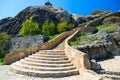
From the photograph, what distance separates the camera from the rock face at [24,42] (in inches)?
1006

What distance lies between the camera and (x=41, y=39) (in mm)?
25328

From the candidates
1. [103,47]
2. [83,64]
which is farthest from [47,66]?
[103,47]

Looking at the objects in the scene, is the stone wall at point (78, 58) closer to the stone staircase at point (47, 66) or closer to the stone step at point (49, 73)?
the stone staircase at point (47, 66)

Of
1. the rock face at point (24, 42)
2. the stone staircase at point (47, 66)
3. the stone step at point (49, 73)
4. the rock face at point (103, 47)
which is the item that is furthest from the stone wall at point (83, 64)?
the rock face at point (24, 42)

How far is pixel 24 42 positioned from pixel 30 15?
20684mm

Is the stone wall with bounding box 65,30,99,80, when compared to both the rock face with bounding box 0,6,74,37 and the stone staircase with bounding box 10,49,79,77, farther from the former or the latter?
the rock face with bounding box 0,6,74,37

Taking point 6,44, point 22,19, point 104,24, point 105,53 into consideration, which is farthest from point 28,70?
point 22,19

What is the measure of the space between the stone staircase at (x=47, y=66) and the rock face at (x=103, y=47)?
2890 millimetres

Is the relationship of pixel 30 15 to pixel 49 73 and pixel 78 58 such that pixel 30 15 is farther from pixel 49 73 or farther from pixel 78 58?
pixel 49 73

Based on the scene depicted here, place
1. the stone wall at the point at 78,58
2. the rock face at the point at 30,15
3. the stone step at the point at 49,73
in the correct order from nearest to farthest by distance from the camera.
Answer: the stone wall at the point at 78,58 → the stone step at the point at 49,73 → the rock face at the point at 30,15

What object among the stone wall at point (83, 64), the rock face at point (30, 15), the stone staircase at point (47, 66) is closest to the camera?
the stone wall at point (83, 64)

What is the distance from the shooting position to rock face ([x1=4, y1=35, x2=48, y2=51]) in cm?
2556

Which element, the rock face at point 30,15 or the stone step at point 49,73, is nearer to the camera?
the stone step at point 49,73

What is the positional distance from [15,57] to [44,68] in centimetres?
603
